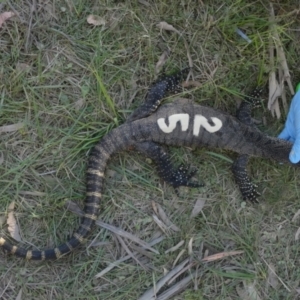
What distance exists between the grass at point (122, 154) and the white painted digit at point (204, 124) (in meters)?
0.26

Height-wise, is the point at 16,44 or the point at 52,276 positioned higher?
the point at 16,44

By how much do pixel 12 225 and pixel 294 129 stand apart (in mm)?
3023

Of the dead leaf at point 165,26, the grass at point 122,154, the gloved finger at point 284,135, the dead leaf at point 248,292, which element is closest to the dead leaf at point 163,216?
Result: the grass at point 122,154

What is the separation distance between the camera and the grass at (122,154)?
5.30 meters

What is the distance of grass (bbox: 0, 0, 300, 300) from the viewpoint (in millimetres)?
5305

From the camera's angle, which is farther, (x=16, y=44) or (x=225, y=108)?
(x=225, y=108)

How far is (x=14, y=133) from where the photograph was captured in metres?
5.35

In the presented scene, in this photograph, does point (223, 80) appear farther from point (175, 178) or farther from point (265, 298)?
point (265, 298)

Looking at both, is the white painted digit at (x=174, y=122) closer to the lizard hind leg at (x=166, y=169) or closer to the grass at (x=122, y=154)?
the lizard hind leg at (x=166, y=169)

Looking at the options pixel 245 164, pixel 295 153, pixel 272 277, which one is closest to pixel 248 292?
pixel 272 277

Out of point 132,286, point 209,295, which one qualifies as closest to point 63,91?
point 132,286

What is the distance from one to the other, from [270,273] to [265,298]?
0.26m

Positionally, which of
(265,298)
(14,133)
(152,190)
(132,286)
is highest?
(14,133)

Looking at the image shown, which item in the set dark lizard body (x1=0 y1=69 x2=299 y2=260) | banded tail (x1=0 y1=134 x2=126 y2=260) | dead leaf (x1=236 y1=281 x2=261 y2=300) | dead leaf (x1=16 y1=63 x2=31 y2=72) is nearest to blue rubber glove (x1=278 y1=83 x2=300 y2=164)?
dark lizard body (x1=0 y1=69 x2=299 y2=260)
